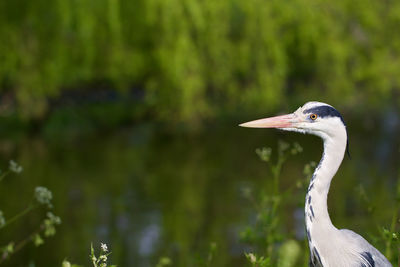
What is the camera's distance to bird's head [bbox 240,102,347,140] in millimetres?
3191

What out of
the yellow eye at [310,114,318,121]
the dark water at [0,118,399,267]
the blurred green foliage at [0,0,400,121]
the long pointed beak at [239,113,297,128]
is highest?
the yellow eye at [310,114,318,121]

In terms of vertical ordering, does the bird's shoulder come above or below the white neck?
below

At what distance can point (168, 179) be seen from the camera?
12617 millimetres

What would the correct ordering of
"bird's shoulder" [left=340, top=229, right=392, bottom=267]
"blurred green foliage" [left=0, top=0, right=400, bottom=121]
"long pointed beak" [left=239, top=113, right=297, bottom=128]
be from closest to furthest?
"bird's shoulder" [left=340, top=229, right=392, bottom=267], "long pointed beak" [left=239, top=113, right=297, bottom=128], "blurred green foliage" [left=0, top=0, right=400, bottom=121]

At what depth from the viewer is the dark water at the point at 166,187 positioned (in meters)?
9.35

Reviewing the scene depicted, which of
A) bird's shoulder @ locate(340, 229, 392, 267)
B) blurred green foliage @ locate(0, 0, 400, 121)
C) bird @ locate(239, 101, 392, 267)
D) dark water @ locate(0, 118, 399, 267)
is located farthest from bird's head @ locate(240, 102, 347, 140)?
blurred green foliage @ locate(0, 0, 400, 121)

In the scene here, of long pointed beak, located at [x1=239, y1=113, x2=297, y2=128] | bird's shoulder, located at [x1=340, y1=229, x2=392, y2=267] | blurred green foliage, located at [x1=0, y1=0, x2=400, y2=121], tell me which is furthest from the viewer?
blurred green foliage, located at [x1=0, y1=0, x2=400, y2=121]

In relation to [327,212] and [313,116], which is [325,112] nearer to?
[313,116]

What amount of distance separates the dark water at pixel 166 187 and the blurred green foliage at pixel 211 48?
1.54 meters

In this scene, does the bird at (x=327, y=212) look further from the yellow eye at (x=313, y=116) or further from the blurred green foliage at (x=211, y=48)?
the blurred green foliage at (x=211, y=48)

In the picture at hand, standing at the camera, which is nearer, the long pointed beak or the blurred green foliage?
the long pointed beak

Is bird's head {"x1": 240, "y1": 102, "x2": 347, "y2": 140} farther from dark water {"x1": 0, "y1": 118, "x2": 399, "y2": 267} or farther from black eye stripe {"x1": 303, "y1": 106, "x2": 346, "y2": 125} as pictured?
dark water {"x1": 0, "y1": 118, "x2": 399, "y2": 267}

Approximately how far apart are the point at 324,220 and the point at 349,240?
183 mm

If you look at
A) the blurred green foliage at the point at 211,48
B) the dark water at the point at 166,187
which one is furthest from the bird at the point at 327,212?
the blurred green foliage at the point at 211,48
